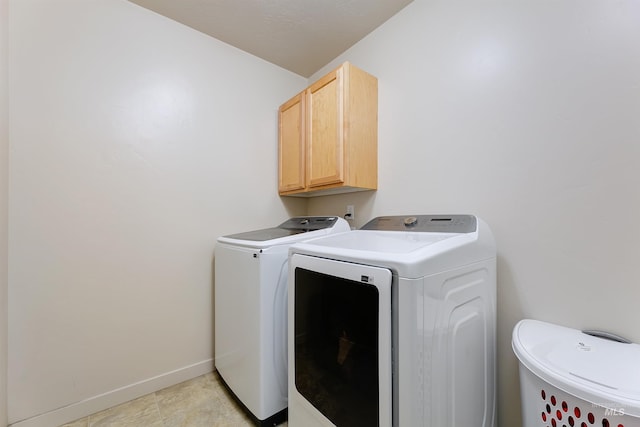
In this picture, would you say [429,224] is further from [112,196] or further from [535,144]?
[112,196]

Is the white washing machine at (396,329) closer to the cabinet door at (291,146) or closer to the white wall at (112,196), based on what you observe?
the cabinet door at (291,146)

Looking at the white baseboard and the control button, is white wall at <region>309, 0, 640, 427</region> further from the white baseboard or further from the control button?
the white baseboard

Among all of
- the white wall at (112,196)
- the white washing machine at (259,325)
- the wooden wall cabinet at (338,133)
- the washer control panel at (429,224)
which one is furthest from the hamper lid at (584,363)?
the white wall at (112,196)

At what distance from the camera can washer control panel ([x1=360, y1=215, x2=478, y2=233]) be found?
46.2 inches

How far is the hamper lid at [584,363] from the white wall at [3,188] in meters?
2.33

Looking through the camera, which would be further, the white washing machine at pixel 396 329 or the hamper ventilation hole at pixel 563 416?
the white washing machine at pixel 396 329

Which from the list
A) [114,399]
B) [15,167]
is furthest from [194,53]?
[114,399]

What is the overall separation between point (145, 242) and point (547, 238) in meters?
2.26

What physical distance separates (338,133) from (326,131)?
5.6 inches

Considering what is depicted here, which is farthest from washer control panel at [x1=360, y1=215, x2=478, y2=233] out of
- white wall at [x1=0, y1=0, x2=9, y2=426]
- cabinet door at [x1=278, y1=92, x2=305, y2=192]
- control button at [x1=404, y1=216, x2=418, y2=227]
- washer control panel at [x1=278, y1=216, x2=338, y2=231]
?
white wall at [x1=0, y1=0, x2=9, y2=426]

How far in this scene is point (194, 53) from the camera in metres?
1.94

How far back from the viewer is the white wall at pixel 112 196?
1393mm

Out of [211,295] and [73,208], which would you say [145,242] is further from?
[211,295]

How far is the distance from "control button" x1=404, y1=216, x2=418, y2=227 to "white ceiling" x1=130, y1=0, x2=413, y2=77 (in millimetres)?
1407
